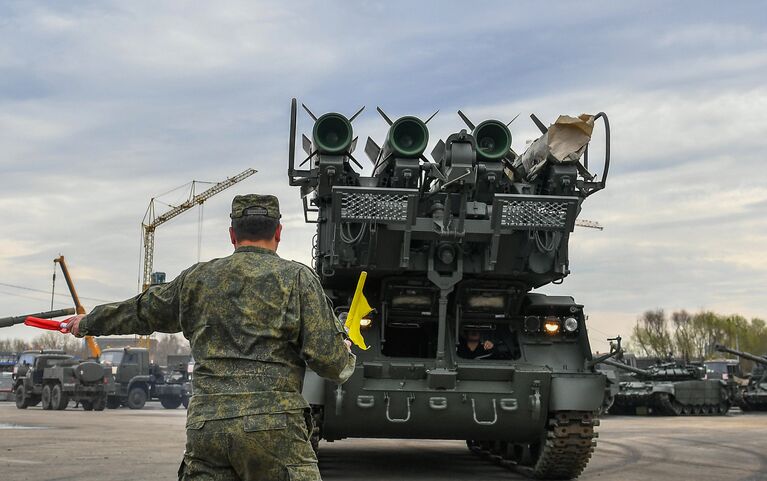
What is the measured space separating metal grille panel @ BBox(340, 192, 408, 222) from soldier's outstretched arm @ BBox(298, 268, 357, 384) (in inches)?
229

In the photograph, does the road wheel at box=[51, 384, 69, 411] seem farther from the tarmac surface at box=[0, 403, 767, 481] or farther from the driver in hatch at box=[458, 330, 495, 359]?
the driver in hatch at box=[458, 330, 495, 359]

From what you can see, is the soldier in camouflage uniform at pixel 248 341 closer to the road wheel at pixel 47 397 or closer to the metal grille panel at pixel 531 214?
the metal grille panel at pixel 531 214

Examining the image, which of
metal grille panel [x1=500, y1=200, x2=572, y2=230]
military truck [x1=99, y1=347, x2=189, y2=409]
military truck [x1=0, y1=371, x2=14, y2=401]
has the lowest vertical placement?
military truck [x1=0, y1=371, x2=14, y2=401]

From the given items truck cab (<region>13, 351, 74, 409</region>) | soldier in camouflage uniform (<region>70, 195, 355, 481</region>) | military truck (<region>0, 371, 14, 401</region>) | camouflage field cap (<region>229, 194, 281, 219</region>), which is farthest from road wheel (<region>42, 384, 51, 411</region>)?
camouflage field cap (<region>229, 194, 281, 219</region>)

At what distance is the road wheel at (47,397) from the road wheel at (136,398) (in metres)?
2.47

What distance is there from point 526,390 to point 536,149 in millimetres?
2402

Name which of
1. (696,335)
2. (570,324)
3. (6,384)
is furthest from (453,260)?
(696,335)

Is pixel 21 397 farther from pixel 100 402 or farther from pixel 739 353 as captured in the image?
pixel 739 353

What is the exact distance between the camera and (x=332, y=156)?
9633 millimetres

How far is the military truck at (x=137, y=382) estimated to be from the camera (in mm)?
29500

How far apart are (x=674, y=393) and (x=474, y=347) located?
18.9 meters

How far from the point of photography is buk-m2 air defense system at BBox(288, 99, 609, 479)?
31.5ft

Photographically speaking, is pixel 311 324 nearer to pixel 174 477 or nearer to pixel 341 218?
pixel 341 218

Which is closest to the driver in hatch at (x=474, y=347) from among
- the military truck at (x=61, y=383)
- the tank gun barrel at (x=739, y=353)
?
the tank gun barrel at (x=739, y=353)
